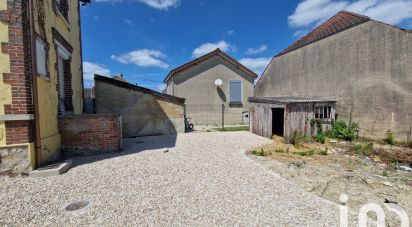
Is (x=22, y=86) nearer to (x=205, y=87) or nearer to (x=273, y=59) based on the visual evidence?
(x=205, y=87)

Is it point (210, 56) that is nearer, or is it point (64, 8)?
point (64, 8)

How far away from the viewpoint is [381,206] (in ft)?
11.0

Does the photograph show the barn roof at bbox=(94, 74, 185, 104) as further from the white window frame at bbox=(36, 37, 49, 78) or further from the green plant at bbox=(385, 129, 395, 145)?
the green plant at bbox=(385, 129, 395, 145)

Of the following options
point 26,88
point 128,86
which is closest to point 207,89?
point 128,86

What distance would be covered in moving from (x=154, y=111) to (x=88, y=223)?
858 centimetres

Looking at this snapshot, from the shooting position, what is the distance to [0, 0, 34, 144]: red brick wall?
14.1 ft

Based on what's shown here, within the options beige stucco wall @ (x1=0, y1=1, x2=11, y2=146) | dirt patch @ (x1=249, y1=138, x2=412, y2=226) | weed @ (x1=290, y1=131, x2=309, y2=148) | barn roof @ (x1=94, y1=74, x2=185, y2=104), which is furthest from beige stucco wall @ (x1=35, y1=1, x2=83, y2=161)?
weed @ (x1=290, y1=131, x2=309, y2=148)

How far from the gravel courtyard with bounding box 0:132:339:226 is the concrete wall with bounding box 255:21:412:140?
7.71 meters

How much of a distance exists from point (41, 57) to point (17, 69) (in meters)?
1.04

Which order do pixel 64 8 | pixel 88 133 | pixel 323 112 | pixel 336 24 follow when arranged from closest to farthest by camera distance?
pixel 88 133 < pixel 64 8 < pixel 323 112 < pixel 336 24

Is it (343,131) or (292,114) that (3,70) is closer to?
(292,114)

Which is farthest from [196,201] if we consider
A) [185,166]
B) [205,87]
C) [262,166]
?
[205,87]

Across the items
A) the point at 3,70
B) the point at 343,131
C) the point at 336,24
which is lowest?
the point at 343,131

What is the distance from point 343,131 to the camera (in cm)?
980
